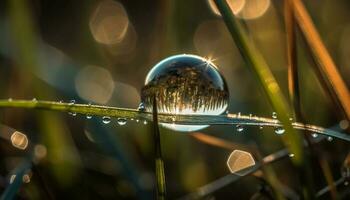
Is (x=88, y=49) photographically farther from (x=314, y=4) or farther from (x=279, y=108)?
(x=279, y=108)

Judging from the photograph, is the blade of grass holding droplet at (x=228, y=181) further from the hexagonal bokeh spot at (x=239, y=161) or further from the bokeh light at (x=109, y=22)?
the bokeh light at (x=109, y=22)

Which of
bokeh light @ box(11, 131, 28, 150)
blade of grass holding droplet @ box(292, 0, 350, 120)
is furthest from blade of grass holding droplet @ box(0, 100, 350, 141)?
bokeh light @ box(11, 131, 28, 150)

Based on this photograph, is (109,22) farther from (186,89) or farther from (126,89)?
(186,89)

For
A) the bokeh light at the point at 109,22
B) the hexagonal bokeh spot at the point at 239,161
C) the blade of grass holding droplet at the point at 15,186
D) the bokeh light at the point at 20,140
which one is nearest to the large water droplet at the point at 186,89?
the blade of grass holding droplet at the point at 15,186

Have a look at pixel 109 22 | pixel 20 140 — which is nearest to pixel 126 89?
pixel 20 140

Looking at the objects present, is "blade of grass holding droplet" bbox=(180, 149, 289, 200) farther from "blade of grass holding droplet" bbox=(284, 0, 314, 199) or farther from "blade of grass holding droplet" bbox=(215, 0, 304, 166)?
"blade of grass holding droplet" bbox=(215, 0, 304, 166)
